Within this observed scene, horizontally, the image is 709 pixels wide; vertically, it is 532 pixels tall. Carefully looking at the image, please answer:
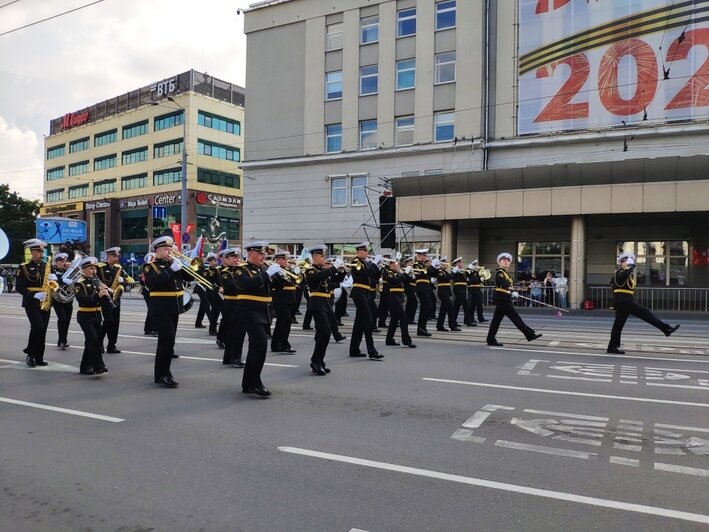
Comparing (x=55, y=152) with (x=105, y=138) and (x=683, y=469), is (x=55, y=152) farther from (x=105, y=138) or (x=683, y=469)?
(x=683, y=469)

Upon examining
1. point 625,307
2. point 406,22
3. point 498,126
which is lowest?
point 625,307

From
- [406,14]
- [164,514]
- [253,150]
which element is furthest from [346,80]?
[164,514]

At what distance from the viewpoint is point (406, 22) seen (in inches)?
1248

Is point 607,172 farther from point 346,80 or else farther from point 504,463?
point 504,463

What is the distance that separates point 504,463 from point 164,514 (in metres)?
2.61

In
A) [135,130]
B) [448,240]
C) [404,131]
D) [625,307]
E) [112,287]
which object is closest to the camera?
[112,287]

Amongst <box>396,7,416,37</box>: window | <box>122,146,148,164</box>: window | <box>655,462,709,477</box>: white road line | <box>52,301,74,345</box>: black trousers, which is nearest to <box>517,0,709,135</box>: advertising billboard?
<box>396,7,416,37</box>: window

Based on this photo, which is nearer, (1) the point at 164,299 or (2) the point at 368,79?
(1) the point at 164,299

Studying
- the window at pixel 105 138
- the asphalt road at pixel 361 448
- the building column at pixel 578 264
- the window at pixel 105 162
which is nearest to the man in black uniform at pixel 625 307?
the asphalt road at pixel 361 448

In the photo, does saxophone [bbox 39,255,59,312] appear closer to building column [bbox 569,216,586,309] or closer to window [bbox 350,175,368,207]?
building column [bbox 569,216,586,309]

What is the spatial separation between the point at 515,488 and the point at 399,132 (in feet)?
94.6

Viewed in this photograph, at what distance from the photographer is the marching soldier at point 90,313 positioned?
336 inches

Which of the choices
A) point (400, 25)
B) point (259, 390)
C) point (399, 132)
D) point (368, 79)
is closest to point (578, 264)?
point (399, 132)

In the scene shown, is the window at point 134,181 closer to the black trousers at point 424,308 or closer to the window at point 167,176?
the window at point 167,176
